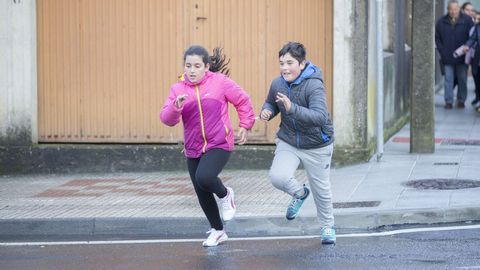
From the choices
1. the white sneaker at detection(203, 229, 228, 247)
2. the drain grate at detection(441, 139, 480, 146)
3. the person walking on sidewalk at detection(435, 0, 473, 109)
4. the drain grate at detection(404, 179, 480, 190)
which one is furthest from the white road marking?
the person walking on sidewalk at detection(435, 0, 473, 109)

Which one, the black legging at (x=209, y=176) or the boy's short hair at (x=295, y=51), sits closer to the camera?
the boy's short hair at (x=295, y=51)

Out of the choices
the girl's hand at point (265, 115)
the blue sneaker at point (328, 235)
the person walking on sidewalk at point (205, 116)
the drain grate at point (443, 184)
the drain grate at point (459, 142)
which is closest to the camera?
the girl's hand at point (265, 115)

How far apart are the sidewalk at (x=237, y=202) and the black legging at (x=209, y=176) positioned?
903 mm

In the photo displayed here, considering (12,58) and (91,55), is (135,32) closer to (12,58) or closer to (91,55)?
(91,55)

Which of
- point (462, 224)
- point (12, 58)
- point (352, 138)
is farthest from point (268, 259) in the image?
point (12, 58)

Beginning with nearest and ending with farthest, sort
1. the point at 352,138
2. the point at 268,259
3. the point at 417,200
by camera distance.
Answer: the point at 268,259, the point at 417,200, the point at 352,138

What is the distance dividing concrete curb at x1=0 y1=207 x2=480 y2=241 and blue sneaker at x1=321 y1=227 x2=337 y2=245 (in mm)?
813

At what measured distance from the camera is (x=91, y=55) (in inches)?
569

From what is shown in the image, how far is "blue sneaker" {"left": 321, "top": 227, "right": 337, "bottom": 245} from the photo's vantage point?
31.5 feet

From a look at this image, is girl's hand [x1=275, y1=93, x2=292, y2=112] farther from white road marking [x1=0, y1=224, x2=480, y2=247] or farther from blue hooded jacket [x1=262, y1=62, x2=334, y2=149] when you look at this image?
white road marking [x1=0, y1=224, x2=480, y2=247]

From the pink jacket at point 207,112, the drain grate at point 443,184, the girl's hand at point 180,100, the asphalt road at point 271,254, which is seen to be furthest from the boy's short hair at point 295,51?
the drain grate at point 443,184

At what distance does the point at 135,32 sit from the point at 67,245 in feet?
15.8

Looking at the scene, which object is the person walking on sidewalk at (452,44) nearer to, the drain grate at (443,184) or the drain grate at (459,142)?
the drain grate at (459,142)

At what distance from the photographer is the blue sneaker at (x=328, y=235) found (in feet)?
31.5
